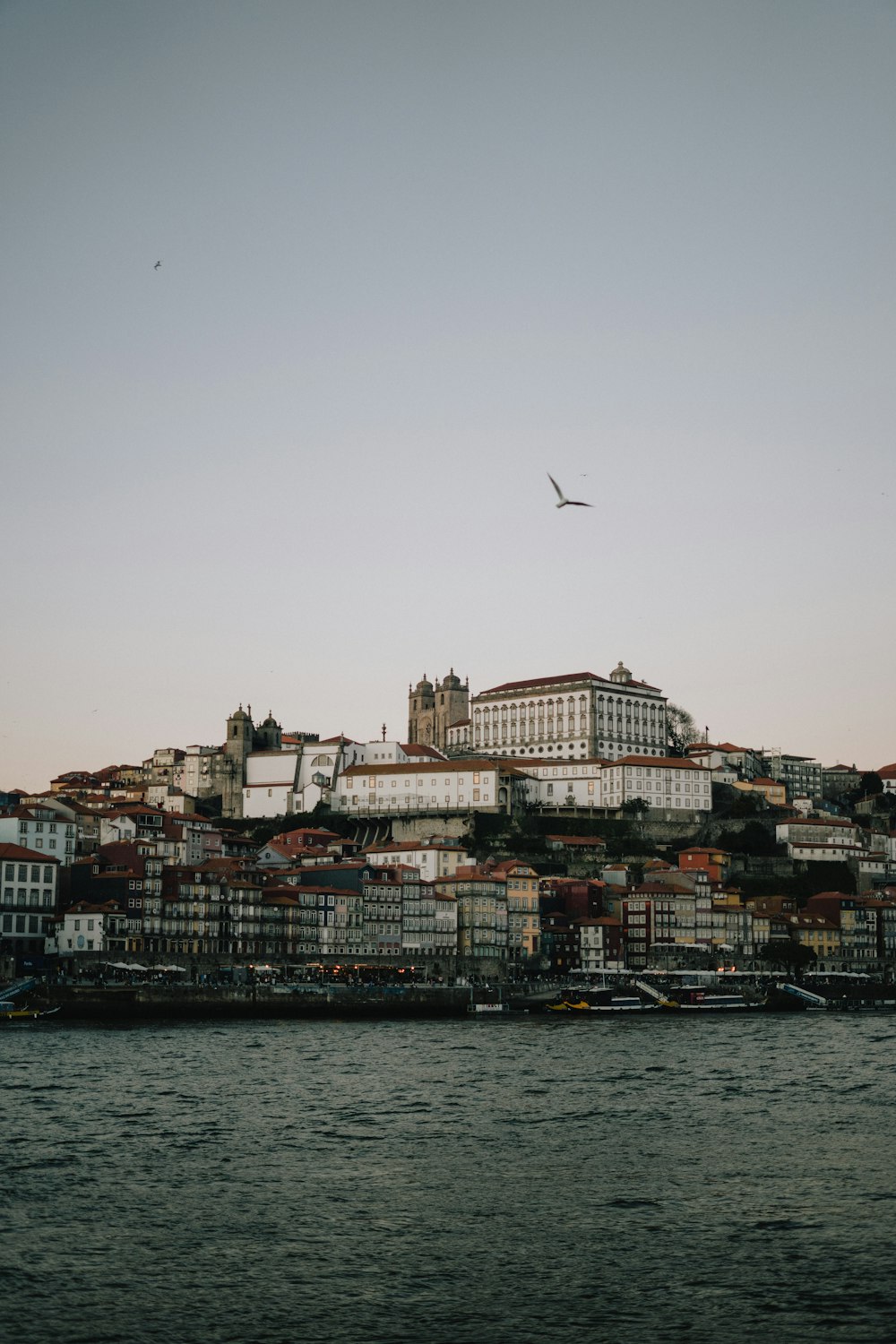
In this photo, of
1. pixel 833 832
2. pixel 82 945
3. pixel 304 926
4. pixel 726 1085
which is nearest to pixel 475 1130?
pixel 726 1085

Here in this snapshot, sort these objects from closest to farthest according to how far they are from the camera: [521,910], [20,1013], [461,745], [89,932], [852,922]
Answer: [20,1013]
[89,932]
[521,910]
[852,922]
[461,745]

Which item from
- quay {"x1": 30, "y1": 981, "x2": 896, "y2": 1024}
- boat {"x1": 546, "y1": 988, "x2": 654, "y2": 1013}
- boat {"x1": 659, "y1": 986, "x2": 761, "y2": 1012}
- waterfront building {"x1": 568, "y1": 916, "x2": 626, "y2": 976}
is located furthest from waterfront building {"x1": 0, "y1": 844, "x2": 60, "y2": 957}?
waterfront building {"x1": 568, "y1": 916, "x2": 626, "y2": 976}

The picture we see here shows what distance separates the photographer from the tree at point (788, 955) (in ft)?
302

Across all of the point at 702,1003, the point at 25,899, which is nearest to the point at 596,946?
the point at 702,1003

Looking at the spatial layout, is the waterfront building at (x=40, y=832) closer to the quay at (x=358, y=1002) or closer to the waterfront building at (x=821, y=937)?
the quay at (x=358, y=1002)

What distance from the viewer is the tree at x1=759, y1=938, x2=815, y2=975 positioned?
91.9m

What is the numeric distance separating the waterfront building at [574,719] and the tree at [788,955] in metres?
28.4

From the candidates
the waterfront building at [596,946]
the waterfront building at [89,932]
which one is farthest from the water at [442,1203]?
the waterfront building at [596,946]

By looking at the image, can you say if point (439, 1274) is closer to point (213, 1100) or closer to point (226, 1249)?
point (226, 1249)

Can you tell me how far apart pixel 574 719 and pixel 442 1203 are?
96.3 metres

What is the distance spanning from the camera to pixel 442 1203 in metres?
24.9

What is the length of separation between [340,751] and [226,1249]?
308 feet

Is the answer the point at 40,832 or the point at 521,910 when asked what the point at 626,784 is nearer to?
the point at 521,910

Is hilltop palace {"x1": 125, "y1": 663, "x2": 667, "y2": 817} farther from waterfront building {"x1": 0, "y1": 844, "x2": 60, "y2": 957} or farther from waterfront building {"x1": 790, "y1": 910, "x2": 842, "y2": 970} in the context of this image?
waterfront building {"x1": 0, "y1": 844, "x2": 60, "y2": 957}
